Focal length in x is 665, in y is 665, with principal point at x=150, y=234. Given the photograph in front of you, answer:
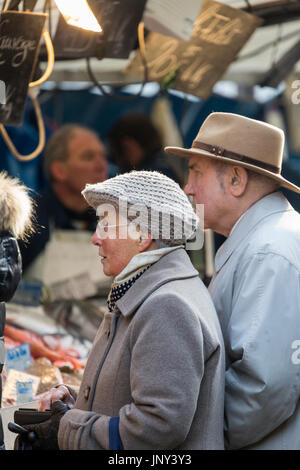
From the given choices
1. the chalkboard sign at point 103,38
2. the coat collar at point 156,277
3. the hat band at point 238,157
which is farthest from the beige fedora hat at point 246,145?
the chalkboard sign at point 103,38

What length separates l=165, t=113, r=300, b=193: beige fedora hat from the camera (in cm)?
281

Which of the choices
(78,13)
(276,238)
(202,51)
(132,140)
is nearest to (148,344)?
(276,238)

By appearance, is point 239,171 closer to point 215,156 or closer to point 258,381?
point 215,156

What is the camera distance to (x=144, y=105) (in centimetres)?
Answer: 650

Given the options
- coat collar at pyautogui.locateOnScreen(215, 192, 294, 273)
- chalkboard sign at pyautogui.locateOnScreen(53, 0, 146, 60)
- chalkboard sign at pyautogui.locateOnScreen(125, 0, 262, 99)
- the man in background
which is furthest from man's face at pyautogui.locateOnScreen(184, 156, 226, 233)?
the man in background

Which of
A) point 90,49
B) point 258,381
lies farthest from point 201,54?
point 258,381

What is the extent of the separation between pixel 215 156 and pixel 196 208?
0.78 feet

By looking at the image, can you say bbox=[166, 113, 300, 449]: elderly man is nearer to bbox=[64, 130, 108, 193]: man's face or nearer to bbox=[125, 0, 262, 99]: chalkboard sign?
bbox=[125, 0, 262, 99]: chalkboard sign

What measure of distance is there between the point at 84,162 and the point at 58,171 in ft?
0.91

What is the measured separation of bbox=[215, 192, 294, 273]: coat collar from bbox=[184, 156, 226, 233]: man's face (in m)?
0.11

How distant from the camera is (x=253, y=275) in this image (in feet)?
8.11

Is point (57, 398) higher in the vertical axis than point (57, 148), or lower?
higher

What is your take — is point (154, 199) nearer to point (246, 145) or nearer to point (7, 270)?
point (246, 145)
